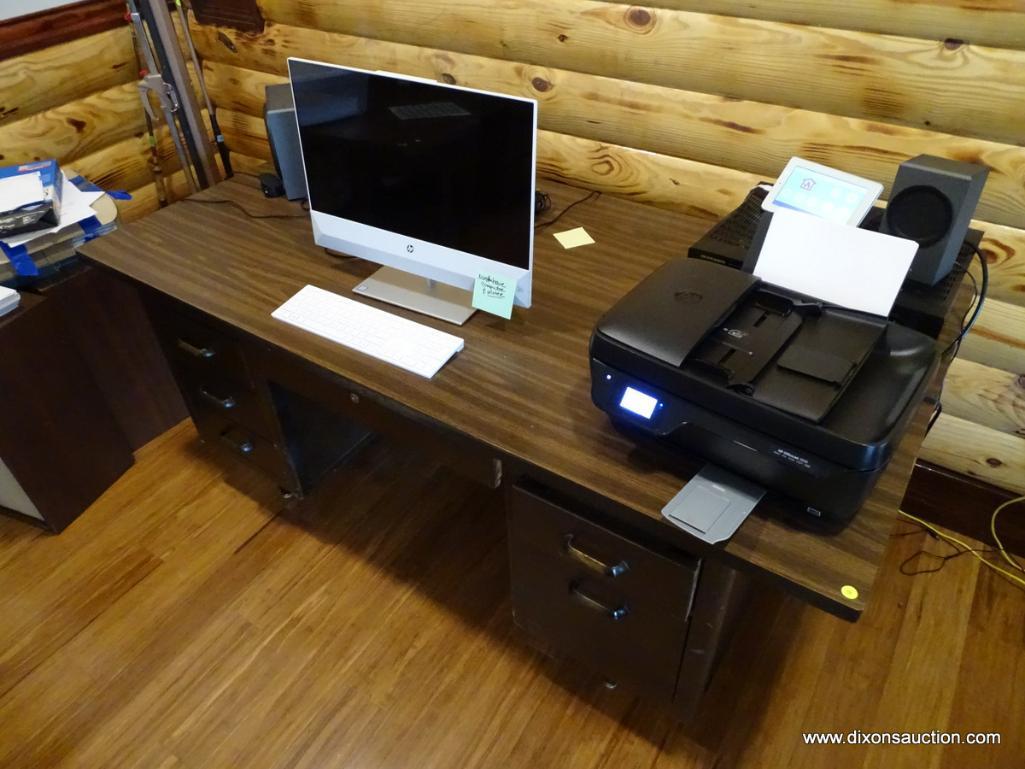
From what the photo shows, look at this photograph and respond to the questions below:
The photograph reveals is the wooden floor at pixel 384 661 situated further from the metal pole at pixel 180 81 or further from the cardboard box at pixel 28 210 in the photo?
the metal pole at pixel 180 81

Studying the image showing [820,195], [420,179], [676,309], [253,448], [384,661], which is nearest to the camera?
[676,309]

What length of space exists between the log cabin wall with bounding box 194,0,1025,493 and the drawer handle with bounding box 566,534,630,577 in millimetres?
914

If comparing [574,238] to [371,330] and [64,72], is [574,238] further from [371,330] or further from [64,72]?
[64,72]

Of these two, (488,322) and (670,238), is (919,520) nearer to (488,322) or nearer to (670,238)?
(670,238)

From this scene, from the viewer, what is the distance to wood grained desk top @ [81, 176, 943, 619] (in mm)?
926

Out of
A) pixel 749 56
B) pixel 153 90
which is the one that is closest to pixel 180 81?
pixel 153 90

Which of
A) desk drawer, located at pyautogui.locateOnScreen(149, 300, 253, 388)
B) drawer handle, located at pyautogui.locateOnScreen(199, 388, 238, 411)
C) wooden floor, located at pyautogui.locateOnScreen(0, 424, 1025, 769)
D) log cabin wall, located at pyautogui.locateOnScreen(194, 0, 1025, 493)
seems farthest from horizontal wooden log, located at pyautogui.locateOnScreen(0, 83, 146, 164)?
wooden floor, located at pyautogui.locateOnScreen(0, 424, 1025, 769)

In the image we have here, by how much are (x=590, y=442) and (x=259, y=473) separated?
124 centimetres

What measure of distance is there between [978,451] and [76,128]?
2639 millimetres

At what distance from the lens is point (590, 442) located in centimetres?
109

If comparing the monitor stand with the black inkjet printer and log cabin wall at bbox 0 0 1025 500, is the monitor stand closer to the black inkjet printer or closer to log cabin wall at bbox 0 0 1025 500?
the black inkjet printer

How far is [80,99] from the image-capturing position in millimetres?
2080

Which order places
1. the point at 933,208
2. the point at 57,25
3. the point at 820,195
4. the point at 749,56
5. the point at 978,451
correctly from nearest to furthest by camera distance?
1. the point at 933,208
2. the point at 820,195
3. the point at 749,56
4. the point at 978,451
5. the point at 57,25

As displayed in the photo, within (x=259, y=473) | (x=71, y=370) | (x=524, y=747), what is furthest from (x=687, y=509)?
(x=71, y=370)
